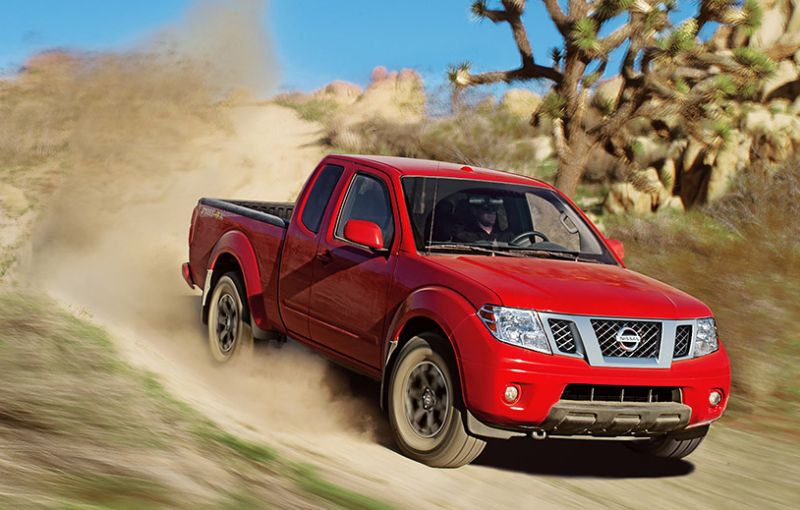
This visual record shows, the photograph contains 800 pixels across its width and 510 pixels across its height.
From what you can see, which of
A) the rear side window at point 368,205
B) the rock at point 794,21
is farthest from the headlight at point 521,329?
the rock at point 794,21

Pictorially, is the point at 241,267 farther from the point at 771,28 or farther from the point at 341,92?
the point at 341,92

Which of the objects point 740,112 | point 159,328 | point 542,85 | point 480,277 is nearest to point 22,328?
point 159,328

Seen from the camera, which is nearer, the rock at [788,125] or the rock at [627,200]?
the rock at [788,125]

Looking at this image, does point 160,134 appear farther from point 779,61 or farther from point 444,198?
point 444,198

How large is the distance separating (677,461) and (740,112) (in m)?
17.8

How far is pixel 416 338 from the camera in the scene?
6742 mm

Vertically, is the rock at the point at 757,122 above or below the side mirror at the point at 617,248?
above

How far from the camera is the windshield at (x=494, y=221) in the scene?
7359 mm

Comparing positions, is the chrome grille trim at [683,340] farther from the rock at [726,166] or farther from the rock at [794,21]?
the rock at [794,21]

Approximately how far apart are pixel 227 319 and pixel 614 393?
4127 mm

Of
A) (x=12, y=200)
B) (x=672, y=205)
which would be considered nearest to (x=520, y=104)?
(x=672, y=205)

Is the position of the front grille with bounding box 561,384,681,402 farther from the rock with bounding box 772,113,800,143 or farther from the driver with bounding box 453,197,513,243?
the rock with bounding box 772,113,800,143

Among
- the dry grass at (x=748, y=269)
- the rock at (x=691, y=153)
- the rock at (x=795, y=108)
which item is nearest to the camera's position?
the dry grass at (x=748, y=269)

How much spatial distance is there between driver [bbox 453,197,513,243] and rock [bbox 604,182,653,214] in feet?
52.9
